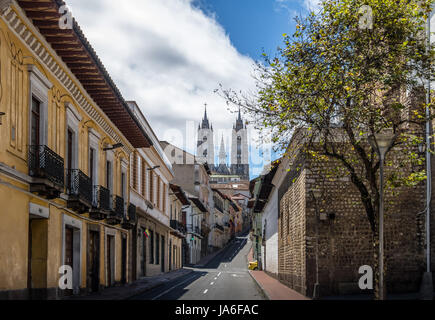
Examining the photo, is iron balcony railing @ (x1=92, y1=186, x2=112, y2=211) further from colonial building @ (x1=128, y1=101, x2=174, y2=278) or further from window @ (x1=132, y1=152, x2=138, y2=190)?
window @ (x1=132, y1=152, x2=138, y2=190)

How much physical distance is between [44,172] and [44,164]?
30cm

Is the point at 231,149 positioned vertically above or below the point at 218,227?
above

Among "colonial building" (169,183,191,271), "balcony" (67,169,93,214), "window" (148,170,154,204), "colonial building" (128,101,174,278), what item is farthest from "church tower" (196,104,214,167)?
"balcony" (67,169,93,214)

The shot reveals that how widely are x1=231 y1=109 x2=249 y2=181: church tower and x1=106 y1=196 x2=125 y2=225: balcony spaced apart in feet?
465

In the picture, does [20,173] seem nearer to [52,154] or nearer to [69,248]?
[52,154]

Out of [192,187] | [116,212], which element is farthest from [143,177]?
[192,187]

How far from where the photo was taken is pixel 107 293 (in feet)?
61.3

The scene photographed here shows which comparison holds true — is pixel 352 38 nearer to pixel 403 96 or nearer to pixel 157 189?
pixel 403 96

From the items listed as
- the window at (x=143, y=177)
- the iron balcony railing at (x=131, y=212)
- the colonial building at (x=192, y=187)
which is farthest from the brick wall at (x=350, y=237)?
the colonial building at (x=192, y=187)

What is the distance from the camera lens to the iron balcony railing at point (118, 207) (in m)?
21.1

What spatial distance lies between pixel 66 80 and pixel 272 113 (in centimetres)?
574

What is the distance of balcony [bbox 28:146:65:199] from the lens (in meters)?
12.2

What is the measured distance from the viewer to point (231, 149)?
616 feet
